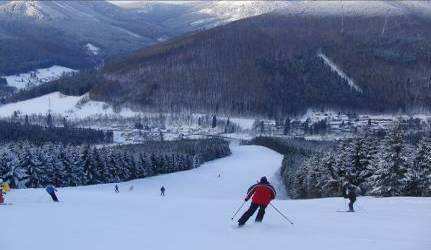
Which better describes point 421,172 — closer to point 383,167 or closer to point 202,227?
point 383,167

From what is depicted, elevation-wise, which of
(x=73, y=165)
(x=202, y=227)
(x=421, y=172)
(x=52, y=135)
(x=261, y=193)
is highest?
(x=261, y=193)

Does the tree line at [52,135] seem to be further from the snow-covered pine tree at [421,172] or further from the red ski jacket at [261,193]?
the red ski jacket at [261,193]

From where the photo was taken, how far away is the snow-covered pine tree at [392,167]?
43938 mm

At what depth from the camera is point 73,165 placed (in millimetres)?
66875

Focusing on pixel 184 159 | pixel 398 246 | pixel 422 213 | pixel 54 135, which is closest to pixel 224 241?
pixel 398 246

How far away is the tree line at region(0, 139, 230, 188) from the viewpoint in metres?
57.2

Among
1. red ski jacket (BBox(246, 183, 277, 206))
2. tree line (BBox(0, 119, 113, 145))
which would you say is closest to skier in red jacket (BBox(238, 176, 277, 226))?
red ski jacket (BBox(246, 183, 277, 206))

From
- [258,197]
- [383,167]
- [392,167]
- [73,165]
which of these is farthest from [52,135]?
[258,197]

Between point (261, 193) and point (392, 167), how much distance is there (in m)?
27.0

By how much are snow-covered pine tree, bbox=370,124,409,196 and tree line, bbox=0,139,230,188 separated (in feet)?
113

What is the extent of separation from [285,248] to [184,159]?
294 ft

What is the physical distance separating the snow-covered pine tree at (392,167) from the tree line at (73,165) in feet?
113

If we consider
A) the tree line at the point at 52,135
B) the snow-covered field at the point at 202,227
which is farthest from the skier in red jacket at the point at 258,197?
the tree line at the point at 52,135

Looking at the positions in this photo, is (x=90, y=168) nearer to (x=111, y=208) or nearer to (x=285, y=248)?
(x=111, y=208)
